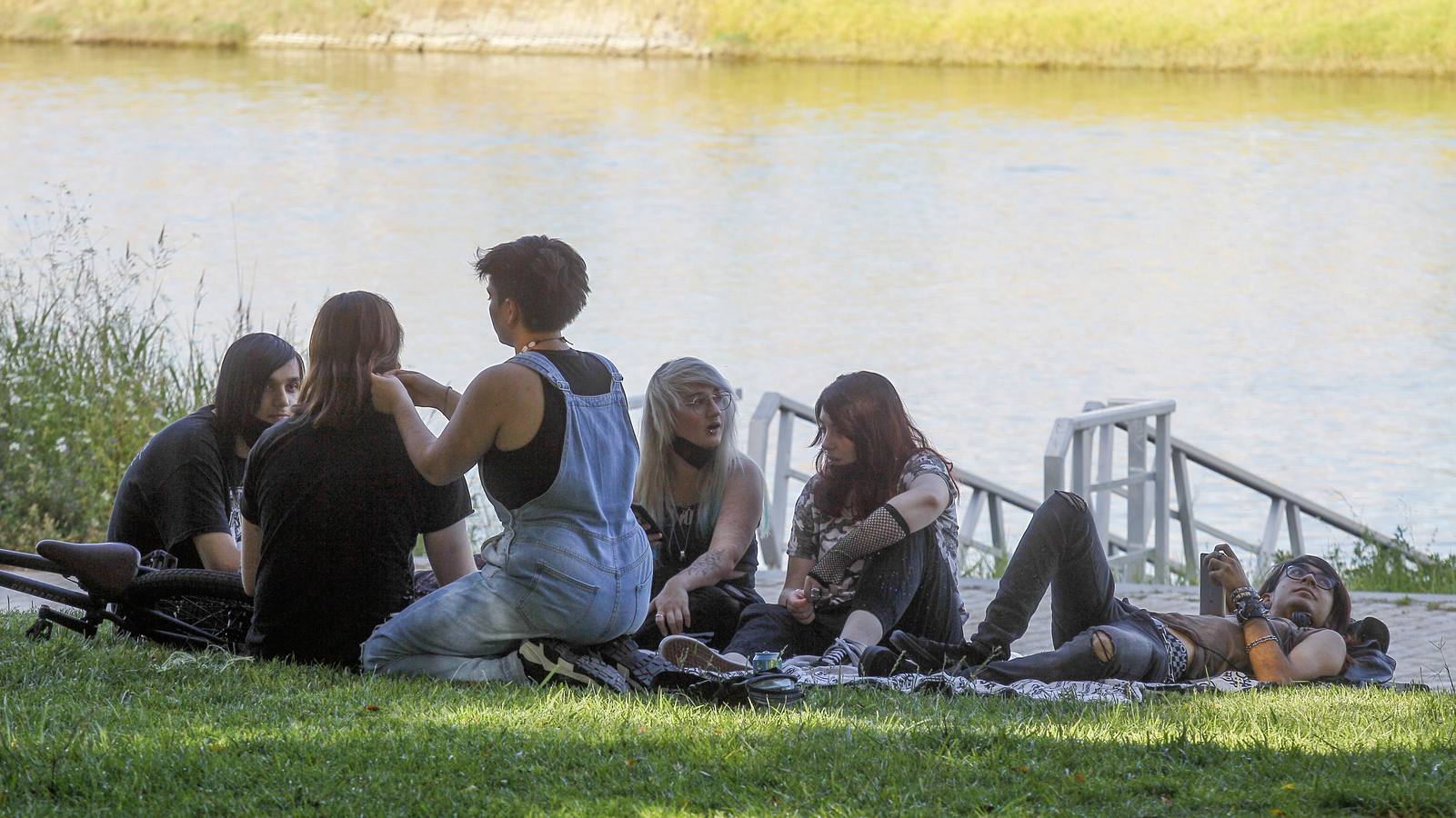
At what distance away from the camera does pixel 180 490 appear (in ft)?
16.1

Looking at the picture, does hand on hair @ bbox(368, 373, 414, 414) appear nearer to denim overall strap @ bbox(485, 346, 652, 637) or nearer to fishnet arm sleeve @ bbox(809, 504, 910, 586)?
denim overall strap @ bbox(485, 346, 652, 637)

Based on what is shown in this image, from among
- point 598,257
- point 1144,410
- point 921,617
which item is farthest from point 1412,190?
point 921,617

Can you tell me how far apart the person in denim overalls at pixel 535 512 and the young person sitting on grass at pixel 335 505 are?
0.11 m

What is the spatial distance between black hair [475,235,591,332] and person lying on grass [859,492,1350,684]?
4.62ft

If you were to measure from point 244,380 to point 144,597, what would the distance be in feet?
2.22

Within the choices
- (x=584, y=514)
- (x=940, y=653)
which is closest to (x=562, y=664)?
(x=584, y=514)

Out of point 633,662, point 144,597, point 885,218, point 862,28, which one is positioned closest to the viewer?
point 633,662

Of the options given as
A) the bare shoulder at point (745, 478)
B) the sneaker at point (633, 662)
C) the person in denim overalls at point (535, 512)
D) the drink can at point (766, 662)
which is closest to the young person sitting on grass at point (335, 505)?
the person in denim overalls at point (535, 512)

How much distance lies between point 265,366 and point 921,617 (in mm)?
2133

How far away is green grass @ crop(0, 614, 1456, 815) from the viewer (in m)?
3.32

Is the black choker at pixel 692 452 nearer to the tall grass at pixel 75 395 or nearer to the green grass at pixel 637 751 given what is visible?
the green grass at pixel 637 751

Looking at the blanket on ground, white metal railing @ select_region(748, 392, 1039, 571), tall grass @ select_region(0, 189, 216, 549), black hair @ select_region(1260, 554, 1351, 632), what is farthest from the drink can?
tall grass @ select_region(0, 189, 216, 549)

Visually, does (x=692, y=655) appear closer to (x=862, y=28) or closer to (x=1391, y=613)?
(x=1391, y=613)

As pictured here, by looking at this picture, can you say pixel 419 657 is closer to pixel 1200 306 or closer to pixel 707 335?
pixel 707 335
